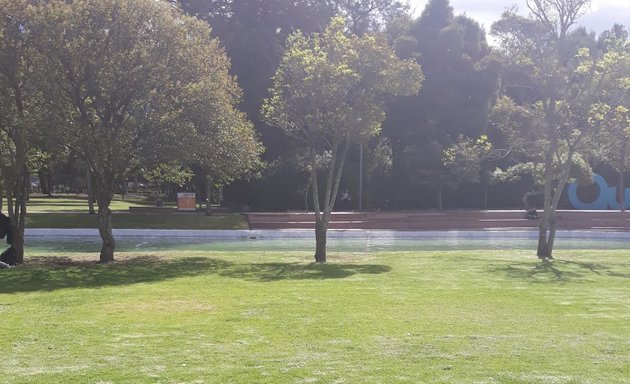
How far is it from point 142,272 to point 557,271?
958 cm

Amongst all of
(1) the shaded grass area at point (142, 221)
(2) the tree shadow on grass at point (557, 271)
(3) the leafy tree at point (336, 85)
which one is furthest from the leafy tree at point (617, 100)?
(1) the shaded grass area at point (142, 221)

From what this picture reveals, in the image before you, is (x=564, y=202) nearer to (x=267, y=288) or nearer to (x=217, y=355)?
(x=267, y=288)

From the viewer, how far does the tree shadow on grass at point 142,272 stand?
1307 cm

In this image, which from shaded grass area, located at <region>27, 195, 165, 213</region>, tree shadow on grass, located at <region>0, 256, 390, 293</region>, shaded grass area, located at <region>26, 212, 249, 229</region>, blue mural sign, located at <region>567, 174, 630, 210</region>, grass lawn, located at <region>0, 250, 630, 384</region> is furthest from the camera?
blue mural sign, located at <region>567, 174, 630, 210</region>

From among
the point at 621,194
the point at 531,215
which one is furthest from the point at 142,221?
the point at 621,194

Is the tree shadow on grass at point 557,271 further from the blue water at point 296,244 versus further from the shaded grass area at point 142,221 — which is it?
the shaded grass area at point 142,221

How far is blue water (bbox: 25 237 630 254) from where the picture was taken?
25141mm

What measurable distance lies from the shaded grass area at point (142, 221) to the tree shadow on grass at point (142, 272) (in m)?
14.7

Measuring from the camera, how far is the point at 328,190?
57.5 feet

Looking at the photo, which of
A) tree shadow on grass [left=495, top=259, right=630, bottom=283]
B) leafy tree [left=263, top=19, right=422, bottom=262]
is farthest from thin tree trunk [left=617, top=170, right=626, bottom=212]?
leafy tree [left=263, top=19, right=422, bottom=262]

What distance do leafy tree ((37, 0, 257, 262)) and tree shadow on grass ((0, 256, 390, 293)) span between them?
5.36 ft

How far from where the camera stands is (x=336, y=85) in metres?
16.6

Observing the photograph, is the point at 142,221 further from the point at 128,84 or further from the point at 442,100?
the point at 442,100

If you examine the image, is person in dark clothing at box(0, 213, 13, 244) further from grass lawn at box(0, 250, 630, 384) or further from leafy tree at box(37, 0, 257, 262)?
grass lawn at box(0, 250, 630, 384)
